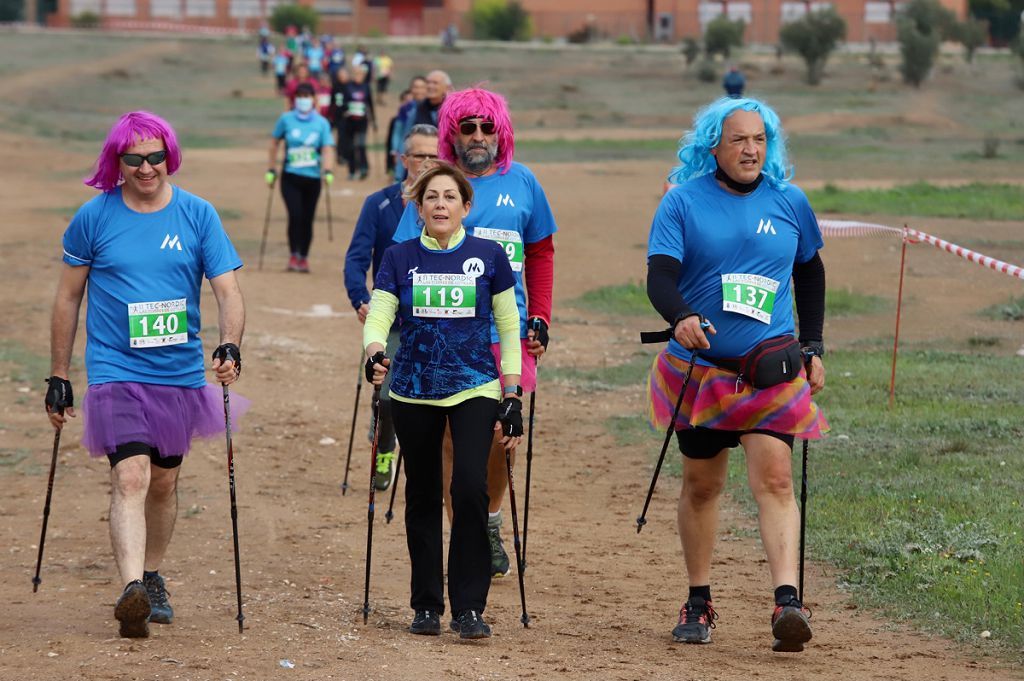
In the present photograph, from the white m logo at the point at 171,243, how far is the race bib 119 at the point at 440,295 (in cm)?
96

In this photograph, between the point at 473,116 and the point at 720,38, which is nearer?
the point at 473,116

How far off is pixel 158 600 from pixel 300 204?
11.6m

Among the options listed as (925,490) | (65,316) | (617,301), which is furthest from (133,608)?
(617,301)

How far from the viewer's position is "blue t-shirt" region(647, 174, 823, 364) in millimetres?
6598

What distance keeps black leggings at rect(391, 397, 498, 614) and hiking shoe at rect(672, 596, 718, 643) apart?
813 mm

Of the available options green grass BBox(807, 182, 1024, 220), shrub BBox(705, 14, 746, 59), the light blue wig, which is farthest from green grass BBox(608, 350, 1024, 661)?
shrub BBox(705, 14, 746, 59)

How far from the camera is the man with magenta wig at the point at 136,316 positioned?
260 inches

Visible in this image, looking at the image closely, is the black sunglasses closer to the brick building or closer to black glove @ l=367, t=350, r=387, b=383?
black glove @ l=367, t=350, r=387, b=383

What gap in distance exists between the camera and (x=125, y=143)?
6.59 metres

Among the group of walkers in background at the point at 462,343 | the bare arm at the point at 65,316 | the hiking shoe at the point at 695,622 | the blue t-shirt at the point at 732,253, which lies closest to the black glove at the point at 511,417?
the group of walkers in background at the point at 462,343

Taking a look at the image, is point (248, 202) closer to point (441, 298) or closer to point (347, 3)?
point (441, 298)

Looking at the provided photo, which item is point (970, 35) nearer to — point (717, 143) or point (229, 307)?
point (717, 143)

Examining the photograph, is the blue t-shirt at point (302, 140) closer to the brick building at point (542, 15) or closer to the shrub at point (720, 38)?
the shrub at point (720, 38)

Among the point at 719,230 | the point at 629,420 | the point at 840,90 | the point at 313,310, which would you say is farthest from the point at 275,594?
the point at 840,90
